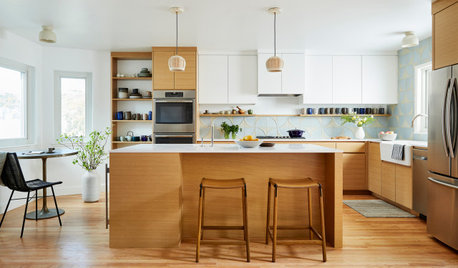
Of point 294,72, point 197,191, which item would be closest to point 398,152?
point 294,72

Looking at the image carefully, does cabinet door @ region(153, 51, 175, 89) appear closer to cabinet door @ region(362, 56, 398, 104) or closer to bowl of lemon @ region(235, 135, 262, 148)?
bowl of lemon @ region(235, 135, 262, 148)

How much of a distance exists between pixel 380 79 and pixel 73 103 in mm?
5255

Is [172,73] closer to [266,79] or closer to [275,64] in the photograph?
[266,79]

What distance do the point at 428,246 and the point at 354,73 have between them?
327cm

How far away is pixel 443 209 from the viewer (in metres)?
2.88

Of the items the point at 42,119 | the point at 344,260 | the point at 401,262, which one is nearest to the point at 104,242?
the point at 344,260

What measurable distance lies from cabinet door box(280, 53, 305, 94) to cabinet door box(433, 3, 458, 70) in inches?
92.4

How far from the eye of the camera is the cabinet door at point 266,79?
5.27 metres

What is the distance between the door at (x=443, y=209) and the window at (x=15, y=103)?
5161 mm

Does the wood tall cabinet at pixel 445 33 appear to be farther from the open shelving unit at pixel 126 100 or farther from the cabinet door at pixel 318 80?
the open shelving unit at pixel 126 100

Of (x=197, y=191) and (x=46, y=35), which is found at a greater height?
(x=46, y=35)

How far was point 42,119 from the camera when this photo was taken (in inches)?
196

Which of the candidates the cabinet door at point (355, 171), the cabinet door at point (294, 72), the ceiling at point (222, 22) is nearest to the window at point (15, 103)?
the ceiling at point (222, 22)

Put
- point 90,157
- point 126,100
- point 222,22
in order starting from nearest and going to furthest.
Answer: point 222,22
point 90,157
point 126,100
